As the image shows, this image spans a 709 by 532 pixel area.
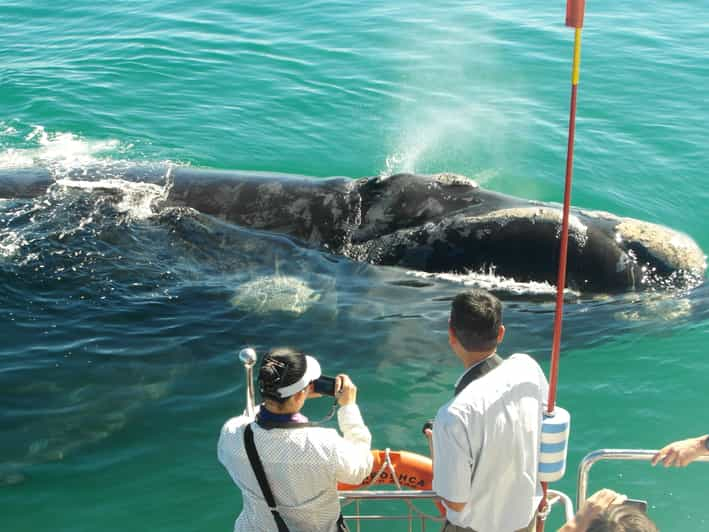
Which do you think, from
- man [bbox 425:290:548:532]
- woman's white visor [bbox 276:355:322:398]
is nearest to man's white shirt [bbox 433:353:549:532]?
man [bbox 425:290:548:532]

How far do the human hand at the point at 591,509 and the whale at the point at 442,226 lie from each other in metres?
3.58

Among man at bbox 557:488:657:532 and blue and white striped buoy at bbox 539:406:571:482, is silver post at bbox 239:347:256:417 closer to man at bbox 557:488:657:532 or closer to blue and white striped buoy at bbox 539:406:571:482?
blue and white striped buoy at bbox 539:406:571:482

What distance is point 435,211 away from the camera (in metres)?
8.43

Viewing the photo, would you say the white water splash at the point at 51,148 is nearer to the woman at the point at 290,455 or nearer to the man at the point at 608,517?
the woman at the point at 290,455

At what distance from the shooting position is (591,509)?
14.9 feet

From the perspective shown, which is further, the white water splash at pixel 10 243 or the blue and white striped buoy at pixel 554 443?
the white water splash at pixel 10 243

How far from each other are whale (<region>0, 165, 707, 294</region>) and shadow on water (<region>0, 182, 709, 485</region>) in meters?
0.18

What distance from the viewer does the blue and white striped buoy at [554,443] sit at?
4488mm

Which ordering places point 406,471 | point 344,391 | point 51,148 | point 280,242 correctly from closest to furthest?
point 344,391 → point 406,471 → point 280,242 → point 51,148

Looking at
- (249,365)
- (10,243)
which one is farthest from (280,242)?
(249,365)

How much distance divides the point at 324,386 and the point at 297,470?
48 cm

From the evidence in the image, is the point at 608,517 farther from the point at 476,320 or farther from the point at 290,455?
the point at 290,455

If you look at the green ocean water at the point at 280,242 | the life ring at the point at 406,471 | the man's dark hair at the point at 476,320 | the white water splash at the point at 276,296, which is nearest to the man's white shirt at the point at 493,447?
the man's dark hair at the point at 476,320

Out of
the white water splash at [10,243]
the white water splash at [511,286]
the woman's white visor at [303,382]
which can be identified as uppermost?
the woman's white visor at [303,382]
